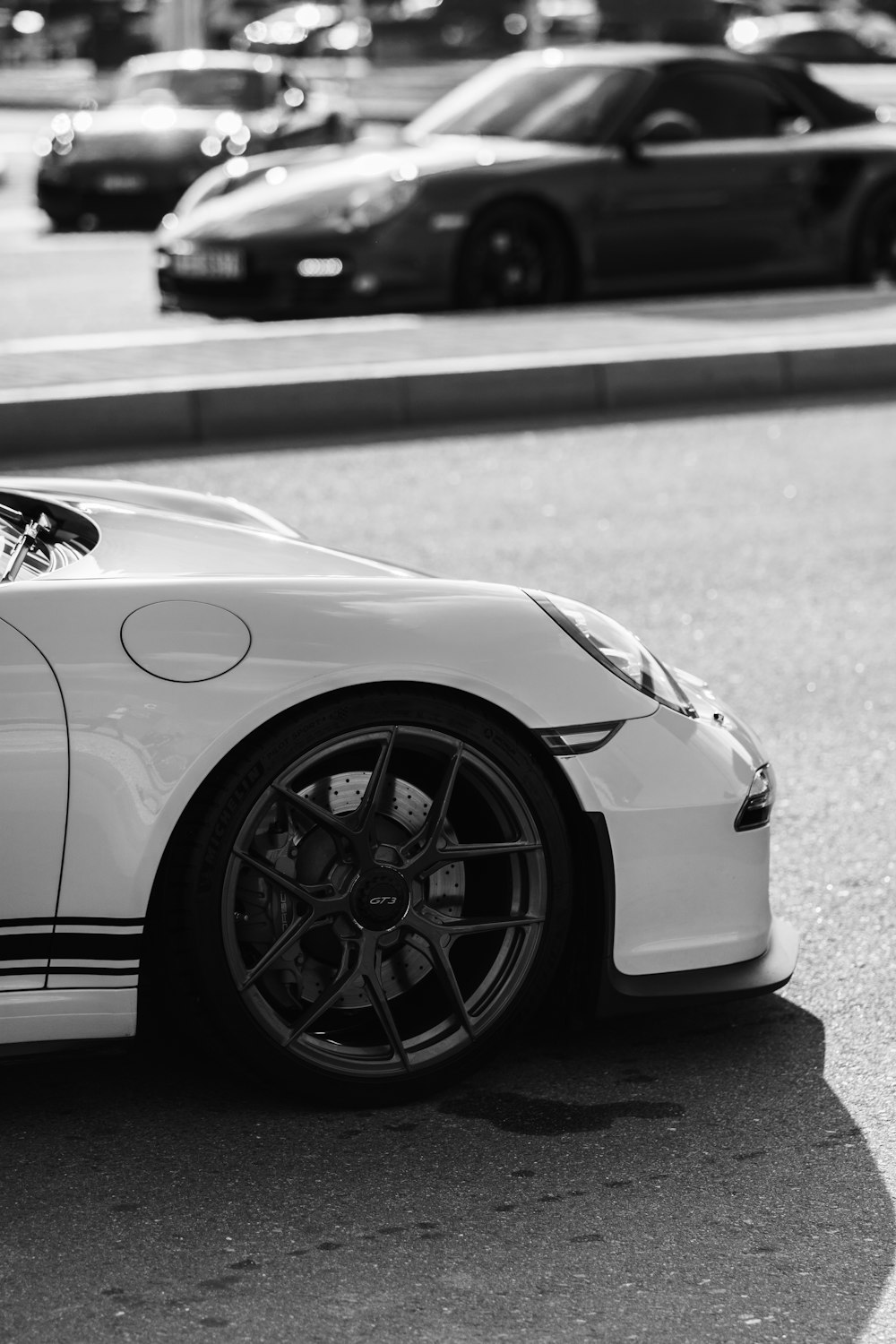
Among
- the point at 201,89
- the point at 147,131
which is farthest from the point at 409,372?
the point at 201,89

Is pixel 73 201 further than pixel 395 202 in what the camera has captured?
Yes

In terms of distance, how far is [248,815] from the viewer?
3051 mm

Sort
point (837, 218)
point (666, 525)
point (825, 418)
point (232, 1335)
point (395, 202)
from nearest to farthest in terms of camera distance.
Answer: point (232, 1335)
point (666, 525)
point (825, 418)
point (395, 202)
point (837, 218)

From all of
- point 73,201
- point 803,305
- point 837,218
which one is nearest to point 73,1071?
point 803,305

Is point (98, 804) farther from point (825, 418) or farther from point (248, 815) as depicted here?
point (825, 418)

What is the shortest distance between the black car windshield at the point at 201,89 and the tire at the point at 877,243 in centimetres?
810

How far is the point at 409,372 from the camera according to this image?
9430 mm

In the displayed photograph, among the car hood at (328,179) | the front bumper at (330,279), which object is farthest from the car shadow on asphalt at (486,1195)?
the car hood at (328,179)

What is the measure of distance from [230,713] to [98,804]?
0.24 meters

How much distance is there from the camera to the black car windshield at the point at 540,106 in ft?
39.7

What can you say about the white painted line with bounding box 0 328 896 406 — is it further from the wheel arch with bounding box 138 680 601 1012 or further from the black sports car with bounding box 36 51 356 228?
the black sports car with bounding box 36 51 356 228

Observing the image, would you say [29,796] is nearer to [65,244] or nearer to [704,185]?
[704,185]

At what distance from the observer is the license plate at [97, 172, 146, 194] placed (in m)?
17.2

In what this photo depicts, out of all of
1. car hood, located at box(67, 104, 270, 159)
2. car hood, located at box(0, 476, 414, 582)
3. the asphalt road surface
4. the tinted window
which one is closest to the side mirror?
car hood, located at box(67, 104, 270, 159)
